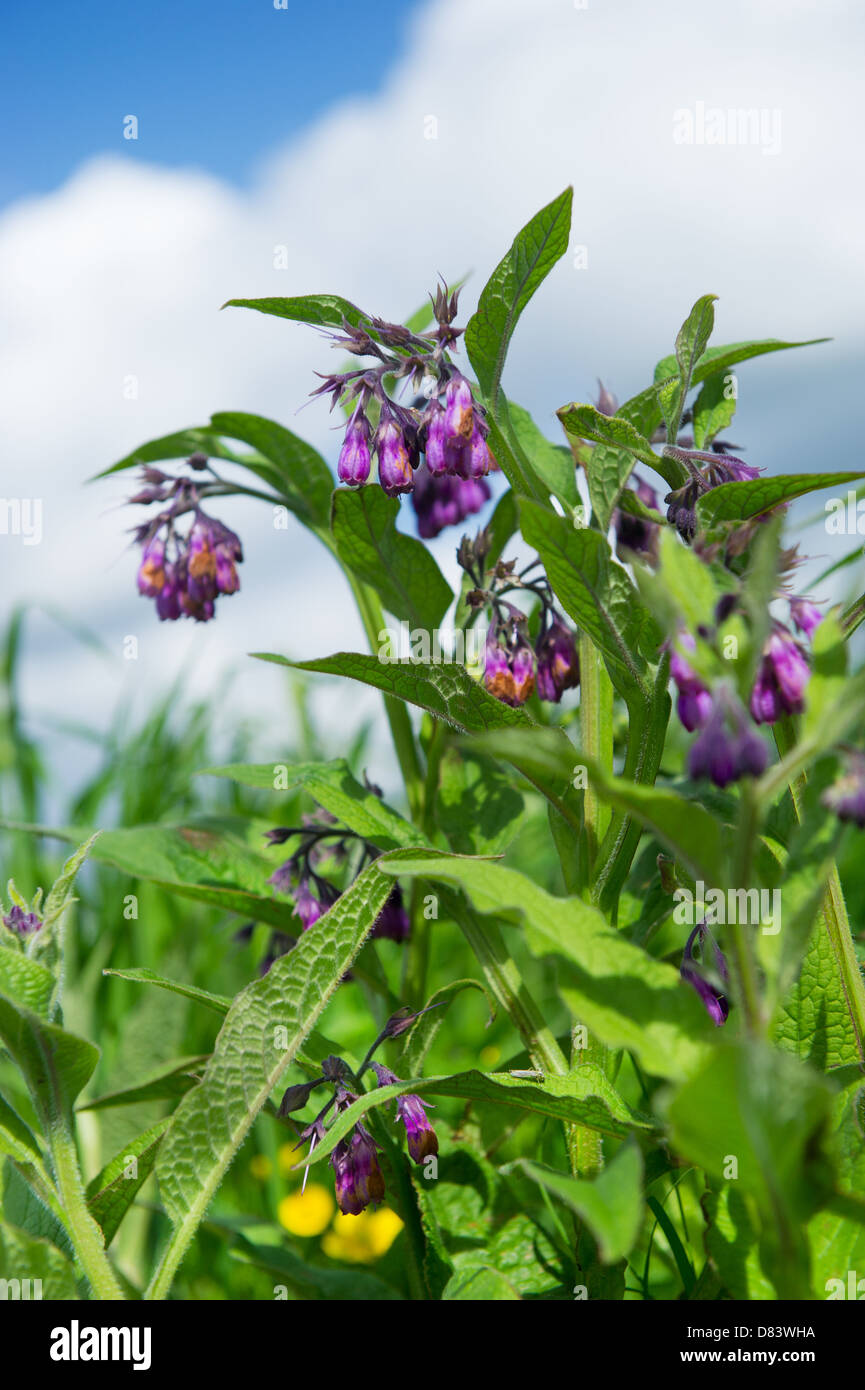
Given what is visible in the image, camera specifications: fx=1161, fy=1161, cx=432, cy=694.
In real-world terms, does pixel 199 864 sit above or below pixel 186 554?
below

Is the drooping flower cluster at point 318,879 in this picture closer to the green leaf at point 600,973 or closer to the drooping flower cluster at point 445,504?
the drooping flower cluster at point 445,504

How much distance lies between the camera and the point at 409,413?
5.51 ft

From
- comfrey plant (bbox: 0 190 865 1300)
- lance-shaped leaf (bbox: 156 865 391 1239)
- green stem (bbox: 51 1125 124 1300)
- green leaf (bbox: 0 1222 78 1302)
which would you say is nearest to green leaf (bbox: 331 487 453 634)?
comfrey plant (bbox: 0 190 865 1300)

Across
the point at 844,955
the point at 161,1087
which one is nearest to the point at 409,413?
the point at 844,955

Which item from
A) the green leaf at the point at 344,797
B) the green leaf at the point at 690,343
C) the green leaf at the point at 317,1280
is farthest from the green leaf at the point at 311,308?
the green leaf at the point at 317,1280

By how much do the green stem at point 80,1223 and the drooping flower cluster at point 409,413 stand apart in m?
0.96

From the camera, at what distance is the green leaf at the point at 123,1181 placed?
1477mm

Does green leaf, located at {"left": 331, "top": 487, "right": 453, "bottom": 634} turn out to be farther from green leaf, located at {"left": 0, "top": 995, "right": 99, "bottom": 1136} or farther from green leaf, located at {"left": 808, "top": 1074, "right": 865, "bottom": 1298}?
green leaf, located at {"left": 808, "top": 1074, "right": 865, "bottom": 1298}

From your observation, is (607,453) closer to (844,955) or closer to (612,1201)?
(844,955)

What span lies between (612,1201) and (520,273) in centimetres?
107

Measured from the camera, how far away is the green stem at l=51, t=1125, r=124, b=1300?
134cm

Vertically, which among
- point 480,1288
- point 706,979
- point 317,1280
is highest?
point 706,979
